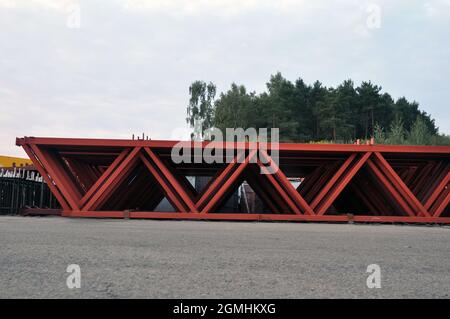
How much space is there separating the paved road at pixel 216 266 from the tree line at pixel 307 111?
58.7 metres

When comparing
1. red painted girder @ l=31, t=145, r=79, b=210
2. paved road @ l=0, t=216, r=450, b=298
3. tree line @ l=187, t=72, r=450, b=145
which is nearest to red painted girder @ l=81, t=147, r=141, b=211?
red painted girder @ l=31, t=145, r=79, b=210

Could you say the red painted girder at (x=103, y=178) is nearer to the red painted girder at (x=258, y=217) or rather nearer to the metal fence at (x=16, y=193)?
the red painted girder at (x=258, y=217)

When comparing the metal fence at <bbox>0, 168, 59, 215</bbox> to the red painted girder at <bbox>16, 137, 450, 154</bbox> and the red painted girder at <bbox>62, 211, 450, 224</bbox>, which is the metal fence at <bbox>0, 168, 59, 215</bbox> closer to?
the red painted girder at <bbox>16, 137, 450, 154</bbox>

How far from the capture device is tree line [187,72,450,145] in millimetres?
67938

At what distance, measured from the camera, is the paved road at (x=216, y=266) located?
375 cm

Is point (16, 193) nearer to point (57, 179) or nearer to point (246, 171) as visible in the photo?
point (57, 179)

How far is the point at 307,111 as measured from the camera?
73.7m

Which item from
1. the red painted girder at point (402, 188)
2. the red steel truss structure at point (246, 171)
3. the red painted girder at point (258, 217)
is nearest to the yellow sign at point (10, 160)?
the red steel truss structure at point (246, 171)

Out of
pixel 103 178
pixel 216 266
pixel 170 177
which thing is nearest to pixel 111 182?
pixel 103 178

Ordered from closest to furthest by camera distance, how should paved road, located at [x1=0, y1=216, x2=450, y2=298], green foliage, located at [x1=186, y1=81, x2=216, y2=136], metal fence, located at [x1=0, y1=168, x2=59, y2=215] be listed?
paved road, located at [x1=0, y1=216, x2=450, y2=298], metal fence, located at [x1=0, y1=168, x2=59, y2=215], green foliage, located at [x1=186, y1=81, x2=216, y2=136]

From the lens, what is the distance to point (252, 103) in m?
73.1

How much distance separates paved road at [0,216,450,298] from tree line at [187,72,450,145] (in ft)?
192

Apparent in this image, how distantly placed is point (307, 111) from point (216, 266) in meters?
71.2
